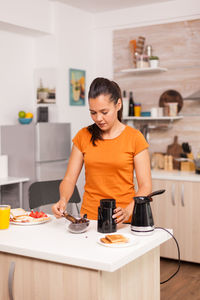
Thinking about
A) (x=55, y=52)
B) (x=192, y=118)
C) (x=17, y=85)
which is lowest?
(x=192, y=118)

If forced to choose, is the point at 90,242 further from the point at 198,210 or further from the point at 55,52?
the point at 55,52

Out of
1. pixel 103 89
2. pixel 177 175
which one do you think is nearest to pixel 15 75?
pixel 177 175

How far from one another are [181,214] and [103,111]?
7.04ft

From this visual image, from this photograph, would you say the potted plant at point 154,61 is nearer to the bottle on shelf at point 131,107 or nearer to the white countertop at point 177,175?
the bottle on shelf at point 131,107

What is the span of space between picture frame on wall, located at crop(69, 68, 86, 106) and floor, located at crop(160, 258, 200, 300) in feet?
6.74

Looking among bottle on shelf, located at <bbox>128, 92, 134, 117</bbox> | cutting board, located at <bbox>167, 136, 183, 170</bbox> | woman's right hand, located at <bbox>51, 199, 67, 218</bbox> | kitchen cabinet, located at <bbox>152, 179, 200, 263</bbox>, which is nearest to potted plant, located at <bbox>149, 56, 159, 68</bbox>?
bottle on shelf, located at <bbox>128, 92, 134, 117</bbox>

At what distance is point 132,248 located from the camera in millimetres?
1912

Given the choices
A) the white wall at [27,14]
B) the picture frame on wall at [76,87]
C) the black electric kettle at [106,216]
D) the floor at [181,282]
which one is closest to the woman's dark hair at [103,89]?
the black electric kettle at [106,216]

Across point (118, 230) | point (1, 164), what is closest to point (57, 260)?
point (118, 230)

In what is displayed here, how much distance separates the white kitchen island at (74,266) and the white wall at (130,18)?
10.5 feet

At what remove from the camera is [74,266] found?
1.85m

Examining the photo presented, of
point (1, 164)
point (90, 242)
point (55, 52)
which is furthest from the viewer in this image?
point (55, 52)

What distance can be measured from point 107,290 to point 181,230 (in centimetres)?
247

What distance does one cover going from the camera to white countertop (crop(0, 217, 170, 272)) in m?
1.78
